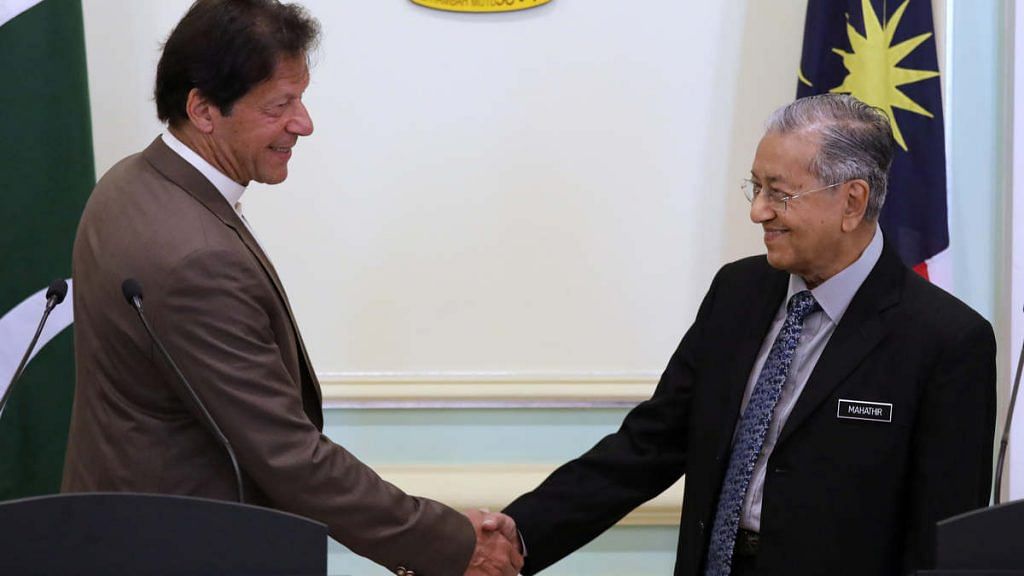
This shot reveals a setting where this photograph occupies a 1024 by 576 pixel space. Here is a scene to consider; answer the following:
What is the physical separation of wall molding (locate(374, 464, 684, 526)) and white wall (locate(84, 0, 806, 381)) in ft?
1.00

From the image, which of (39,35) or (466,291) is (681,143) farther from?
(39,35)

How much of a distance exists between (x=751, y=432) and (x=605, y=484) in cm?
49

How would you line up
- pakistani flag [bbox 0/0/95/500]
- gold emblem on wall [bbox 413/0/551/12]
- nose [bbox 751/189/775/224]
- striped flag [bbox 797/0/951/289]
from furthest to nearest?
gold emblem on wall [bbox 413/0/551/12] → striped flag [bbox 797/0/951/289] → pakistani flag [bbox 0/0/95/500] → nose [bbox 751/189/775/224]

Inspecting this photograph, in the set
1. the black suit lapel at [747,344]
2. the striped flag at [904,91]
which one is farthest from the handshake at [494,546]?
the striped flag at [904,91]

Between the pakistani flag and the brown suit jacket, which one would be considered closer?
the brown suit jacket

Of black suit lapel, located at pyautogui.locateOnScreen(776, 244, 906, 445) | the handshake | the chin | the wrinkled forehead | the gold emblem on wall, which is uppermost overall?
the gold emblem on wall

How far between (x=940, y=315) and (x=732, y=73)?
163 cm

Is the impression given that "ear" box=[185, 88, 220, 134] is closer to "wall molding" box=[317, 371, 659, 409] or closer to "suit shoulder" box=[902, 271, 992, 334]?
"suit shoulder" box=[902, 271, 992, 334]

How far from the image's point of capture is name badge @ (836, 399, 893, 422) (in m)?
2.23

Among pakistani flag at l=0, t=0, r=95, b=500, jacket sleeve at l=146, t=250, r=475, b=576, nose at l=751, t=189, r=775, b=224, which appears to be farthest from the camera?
pakistani flag at l=0, t=0, r=95, b=500

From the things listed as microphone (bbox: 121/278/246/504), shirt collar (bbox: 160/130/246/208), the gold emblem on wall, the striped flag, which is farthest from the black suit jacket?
the gold emblem on wall

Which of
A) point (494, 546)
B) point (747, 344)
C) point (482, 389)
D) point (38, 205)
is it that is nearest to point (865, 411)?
point (747, 344)

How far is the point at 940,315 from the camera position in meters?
2.26

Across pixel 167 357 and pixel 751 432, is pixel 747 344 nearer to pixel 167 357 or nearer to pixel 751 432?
pixel 751 432
